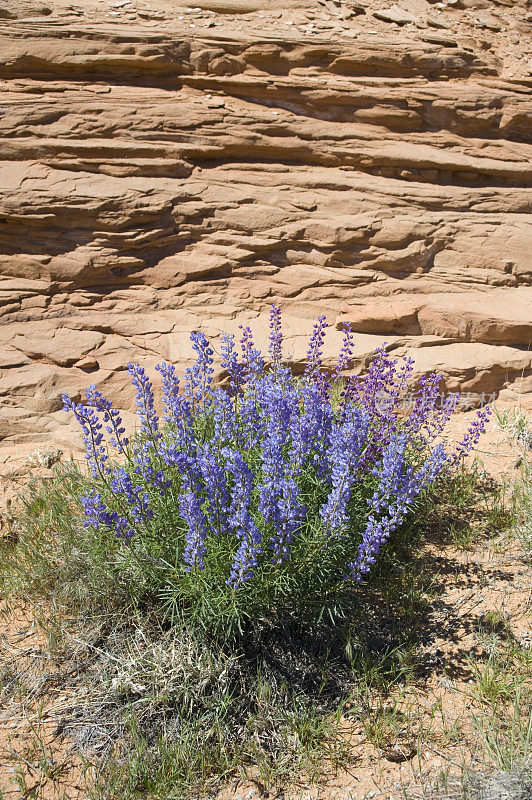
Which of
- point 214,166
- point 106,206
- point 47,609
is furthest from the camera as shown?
point 214,166

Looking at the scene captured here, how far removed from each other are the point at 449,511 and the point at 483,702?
4.81ft

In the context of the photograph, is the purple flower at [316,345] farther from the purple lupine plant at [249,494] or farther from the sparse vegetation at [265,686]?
the sparse vegetation at [265,686]

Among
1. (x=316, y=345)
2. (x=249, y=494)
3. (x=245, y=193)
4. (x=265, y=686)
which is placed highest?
(x=245, y=193)

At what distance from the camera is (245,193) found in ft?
19.2

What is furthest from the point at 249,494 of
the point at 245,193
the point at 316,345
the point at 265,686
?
the point at 245,193

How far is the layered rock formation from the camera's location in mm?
5621

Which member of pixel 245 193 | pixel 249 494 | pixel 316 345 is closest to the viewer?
pixel 249 494

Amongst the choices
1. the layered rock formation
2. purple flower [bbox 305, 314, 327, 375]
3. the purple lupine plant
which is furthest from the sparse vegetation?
the layered rock formation

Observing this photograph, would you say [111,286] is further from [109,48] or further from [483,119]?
[483,119]

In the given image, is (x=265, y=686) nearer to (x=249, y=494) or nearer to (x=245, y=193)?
(x=249, y=494)

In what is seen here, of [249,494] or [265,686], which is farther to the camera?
[265,686]

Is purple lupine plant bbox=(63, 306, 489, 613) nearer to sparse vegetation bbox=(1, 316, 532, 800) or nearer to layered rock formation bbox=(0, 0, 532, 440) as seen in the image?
sparse vegetation bbox=(1, 316, 532, 800)

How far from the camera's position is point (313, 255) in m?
5.96

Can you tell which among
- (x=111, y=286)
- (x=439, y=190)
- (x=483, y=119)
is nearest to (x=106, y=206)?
(x=111, y=286)
